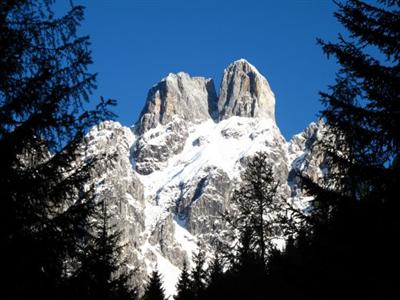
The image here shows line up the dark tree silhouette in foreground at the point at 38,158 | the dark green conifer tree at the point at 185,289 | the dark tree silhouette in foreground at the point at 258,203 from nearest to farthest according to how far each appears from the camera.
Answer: the dark tree silhouette in foreground at the point at 38,158
the dark tree silhouette in foreground at the point at 258,203
the dark green conifer tree at the point at 185,289

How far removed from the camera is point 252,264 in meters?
24.1

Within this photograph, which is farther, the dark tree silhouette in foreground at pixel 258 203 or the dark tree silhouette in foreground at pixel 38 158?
the dark tree silhouette in foreground at pixel 258 203

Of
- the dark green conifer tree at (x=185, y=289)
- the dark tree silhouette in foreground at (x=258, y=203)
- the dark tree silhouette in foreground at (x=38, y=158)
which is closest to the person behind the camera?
the dark tree silhouette in foreground at (x=38, y=158)

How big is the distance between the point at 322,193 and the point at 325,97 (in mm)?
2003

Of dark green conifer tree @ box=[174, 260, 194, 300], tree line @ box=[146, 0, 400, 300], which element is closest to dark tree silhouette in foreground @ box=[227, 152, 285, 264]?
tree line @ box=[146, 0, 400, 300]

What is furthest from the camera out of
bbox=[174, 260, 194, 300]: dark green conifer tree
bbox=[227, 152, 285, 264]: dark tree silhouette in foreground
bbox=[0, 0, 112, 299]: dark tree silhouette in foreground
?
bbox=[174, 260, 194, 300]: dark green conifer tree

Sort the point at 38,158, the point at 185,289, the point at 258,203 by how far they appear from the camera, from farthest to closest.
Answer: the point at 185,289
the point at 258,203
the point at 38,158

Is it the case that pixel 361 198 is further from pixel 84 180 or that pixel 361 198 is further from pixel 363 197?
pixel 84 180

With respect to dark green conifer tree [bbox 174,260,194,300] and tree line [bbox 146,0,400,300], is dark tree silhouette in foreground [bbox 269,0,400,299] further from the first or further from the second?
dark green conifer tree [bbox 174,260,194,300]

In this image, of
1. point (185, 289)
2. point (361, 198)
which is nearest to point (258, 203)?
point (361, 198)

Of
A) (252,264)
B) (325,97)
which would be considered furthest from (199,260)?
(325,97)

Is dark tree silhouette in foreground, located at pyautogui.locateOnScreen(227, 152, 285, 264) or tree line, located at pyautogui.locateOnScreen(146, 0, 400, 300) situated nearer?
tree line, located at pyautogui.locateOnScreen(146, 0, 400, 300)

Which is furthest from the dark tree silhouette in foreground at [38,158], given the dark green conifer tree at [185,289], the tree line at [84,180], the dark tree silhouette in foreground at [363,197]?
the dark green conifer tree at [185,289]

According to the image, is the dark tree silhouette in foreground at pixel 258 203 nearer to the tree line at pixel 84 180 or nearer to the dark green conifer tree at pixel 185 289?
the tree line at pixel 84 180
